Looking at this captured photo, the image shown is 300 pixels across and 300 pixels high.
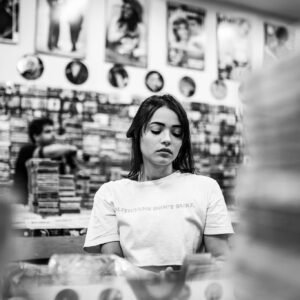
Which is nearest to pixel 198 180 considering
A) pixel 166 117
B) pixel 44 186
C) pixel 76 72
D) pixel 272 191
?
pixel 166 117

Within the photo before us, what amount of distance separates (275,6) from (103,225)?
4.03m

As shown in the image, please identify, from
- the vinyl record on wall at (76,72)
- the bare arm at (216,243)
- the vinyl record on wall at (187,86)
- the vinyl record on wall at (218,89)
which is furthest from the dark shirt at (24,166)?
the bare arm at (216,243)

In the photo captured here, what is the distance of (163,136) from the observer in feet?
5.61

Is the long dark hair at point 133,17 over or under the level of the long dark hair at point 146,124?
over

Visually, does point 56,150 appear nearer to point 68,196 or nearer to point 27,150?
point 27,150

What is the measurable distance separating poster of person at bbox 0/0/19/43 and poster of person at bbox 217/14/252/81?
2212 millimetres

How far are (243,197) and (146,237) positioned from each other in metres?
1.20

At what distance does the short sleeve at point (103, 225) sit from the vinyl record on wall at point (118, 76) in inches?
103

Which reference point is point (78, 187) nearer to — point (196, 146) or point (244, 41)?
point (196, 146)

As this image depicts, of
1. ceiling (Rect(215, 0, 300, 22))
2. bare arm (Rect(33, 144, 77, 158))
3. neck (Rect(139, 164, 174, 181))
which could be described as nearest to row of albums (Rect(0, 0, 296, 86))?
ceiling (Rect(215, 0, 300, 22))

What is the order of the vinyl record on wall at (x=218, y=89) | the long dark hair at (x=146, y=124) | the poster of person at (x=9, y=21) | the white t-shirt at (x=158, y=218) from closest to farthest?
1. the white t-shirt at (x=158, y=218)
2. the long dark hair at (x=146, y=124)
3. the poster of person at (x=9, y=21)
4. the vinyl record on wall at (x=218, y=89)

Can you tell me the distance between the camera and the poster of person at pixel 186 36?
4543 millimetres

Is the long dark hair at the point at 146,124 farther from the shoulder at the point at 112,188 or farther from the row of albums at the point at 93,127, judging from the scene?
the row of albums at the point at 93,127

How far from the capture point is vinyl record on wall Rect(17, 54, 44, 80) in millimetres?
3920
